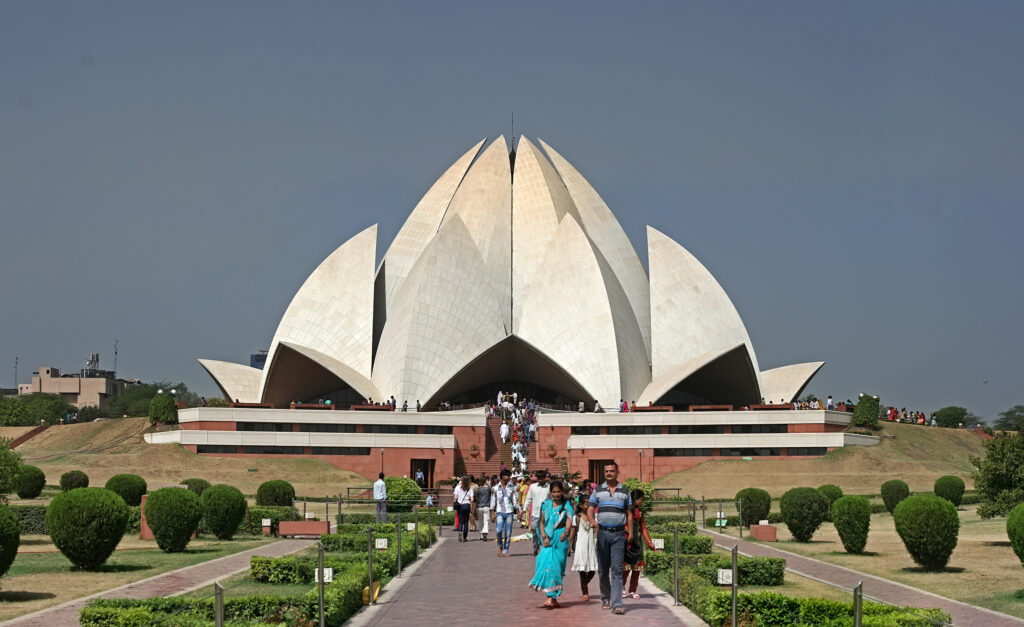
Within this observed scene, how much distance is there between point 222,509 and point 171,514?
3.81 m

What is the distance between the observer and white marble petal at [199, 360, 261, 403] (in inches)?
2090

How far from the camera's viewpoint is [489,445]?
4372 cm

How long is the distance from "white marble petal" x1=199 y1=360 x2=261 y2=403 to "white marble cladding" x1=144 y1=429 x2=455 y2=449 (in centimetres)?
1003

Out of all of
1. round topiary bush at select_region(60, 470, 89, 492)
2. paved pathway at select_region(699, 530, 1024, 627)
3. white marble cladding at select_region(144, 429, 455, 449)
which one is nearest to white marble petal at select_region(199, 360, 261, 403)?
white marble cladding at select_region(144, 429, 455, 449)

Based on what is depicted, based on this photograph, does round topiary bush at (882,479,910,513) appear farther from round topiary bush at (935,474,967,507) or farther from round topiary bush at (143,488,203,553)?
round topiary bush at (143,488,203,553)

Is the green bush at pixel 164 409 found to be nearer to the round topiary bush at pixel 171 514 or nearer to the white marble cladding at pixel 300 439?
the white marble cladding at pixel 300 439

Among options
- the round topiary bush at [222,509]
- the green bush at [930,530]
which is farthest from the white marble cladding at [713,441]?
the green bush at [930,530]

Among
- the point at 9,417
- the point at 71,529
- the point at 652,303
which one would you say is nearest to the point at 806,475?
the point at 652,303

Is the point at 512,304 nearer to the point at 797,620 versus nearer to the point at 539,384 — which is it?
the point at 539,384

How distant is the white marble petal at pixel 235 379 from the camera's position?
5309 cm

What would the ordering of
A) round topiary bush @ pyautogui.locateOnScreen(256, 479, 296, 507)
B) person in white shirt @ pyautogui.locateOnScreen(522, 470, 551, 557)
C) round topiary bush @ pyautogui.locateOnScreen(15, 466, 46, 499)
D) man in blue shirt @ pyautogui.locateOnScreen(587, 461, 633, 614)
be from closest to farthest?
man in blue shirt @ pyautogui.locateOnScreen(587, 461, 633, 614) < person in white shirt @ pyautogui.locateOnScreen(522, 470, 551, 557) < round topiary bush @ pyautogui.locateOnScreen(256, 479, 296, 507) < round topiary bush @ pyautogui.locateOnScreen(15, 466, 46, 499)

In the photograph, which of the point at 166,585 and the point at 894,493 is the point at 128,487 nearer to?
the point at 166,585

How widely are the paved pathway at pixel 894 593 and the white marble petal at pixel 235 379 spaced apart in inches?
1468

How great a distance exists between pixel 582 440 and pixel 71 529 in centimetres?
2918
